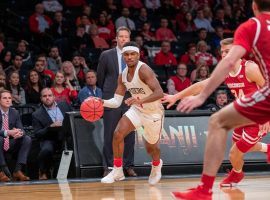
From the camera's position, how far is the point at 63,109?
11.3m

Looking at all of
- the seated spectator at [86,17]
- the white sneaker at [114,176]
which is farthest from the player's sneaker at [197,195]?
the seated spectator at [86,17]

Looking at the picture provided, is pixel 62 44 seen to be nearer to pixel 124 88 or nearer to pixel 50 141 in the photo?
pixel 50 141

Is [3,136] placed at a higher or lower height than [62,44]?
lower

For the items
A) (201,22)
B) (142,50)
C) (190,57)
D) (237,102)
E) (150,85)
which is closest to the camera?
(237,102)

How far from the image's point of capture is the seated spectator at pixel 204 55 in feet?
50.9

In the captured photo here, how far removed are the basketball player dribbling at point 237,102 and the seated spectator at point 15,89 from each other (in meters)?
6.50

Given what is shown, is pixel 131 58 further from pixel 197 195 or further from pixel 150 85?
pixel 197 195

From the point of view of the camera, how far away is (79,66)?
531 inches

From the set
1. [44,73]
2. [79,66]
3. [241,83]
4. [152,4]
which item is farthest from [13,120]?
[152,4]

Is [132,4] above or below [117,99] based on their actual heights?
above

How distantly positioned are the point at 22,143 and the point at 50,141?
0.55 m

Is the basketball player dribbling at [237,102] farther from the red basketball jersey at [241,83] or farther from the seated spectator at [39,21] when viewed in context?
the seated spectator at [39,21]

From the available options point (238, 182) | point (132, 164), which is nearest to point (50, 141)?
point (132, 164)

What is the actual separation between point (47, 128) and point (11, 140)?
23.8 inches
